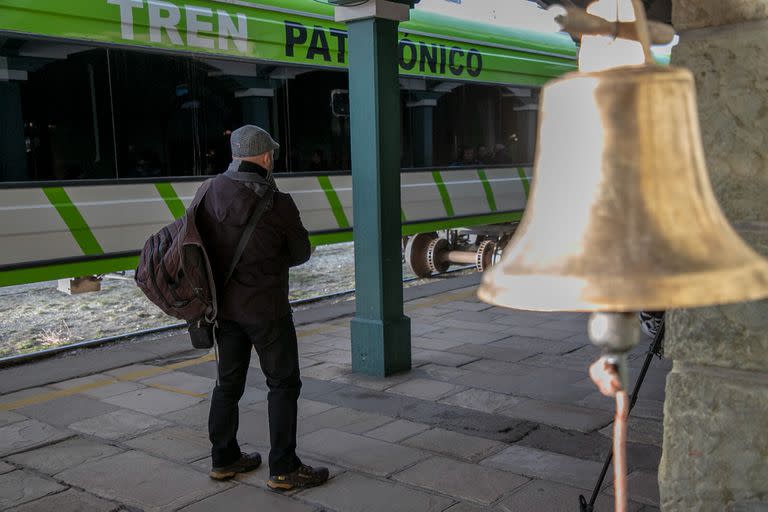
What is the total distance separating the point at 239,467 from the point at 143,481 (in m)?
0.52

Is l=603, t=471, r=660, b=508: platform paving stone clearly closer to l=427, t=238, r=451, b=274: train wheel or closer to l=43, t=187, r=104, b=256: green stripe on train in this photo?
l=43, t=187, r=104, b=256: green stripe on train

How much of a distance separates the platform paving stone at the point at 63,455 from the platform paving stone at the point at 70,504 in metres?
0.39

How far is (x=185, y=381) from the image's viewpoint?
6219mm

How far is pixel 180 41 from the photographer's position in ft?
24.6

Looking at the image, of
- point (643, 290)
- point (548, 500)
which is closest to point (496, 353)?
point (548, 500)

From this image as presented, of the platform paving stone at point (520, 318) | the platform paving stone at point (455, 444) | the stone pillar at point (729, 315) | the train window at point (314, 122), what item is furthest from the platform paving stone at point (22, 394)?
the stone pillar at point (729, 315)

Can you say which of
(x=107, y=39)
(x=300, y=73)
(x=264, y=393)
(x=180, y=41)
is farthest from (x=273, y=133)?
(x=264, y=393)

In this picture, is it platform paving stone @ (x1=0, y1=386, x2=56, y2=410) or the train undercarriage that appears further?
the train undercarriage

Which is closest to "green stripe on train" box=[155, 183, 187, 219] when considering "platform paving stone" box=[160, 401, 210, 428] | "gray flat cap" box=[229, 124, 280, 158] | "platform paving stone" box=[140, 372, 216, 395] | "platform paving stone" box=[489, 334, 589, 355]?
"platform paving stone" box=[140, 372, 216, 395]

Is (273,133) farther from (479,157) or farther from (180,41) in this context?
(479,157)

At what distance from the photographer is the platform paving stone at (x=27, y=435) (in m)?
4.84

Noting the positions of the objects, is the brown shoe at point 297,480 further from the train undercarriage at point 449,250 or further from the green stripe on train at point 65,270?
the train undercarriage at point 449,250

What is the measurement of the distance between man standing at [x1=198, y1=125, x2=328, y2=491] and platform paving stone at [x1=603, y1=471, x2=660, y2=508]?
1591 mm

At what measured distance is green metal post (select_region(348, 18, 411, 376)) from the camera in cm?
604
